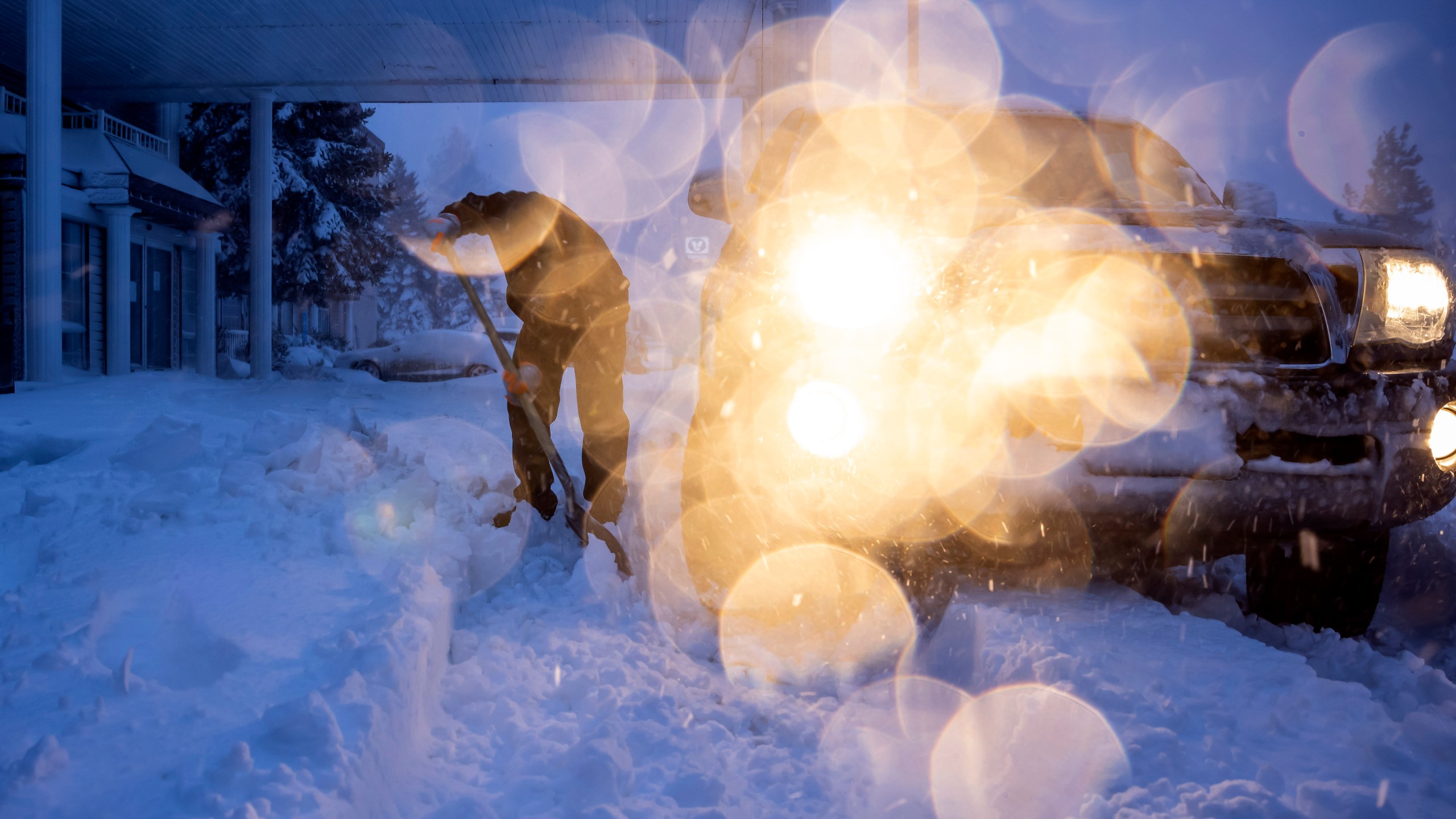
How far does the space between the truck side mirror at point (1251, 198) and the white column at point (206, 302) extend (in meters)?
16.9

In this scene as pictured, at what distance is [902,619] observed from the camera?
276 centimetres

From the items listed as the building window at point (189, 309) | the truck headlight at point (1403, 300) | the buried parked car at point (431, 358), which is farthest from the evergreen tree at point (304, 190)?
the truck headlight at point (1403, 300)

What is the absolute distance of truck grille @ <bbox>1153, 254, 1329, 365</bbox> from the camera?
2352 mm

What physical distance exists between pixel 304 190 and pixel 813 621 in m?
20.5

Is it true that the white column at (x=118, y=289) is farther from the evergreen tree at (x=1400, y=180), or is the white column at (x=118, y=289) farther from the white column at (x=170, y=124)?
the evergreen tree at (x=1400, y=180)

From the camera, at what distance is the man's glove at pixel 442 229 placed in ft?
12.3

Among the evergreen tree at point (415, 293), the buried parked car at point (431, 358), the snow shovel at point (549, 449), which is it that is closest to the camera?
the snow shovel at point (549, 449)

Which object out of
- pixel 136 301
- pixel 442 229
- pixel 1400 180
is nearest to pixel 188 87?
pixel 136 301

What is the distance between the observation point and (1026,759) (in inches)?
72.6

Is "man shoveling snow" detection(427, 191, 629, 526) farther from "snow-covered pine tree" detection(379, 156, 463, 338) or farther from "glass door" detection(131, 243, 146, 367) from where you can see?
"snow-covered pine tree" detection(379, 156, 463, 338)

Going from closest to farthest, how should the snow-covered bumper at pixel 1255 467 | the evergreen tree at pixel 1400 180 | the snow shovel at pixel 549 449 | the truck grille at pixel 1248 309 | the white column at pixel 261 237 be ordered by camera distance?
1. the snow-covered bumper at pixel 1255 467
2. the truck grille at pixel 1248 309
3. the snow shovel at pixel 549 449
4. the white column at pixel 261 237
5. the evergreen tree at pixel 1400 180

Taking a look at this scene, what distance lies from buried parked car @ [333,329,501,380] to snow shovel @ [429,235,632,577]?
13.3 meters

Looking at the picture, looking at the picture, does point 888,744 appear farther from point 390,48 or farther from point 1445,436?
point 390,48

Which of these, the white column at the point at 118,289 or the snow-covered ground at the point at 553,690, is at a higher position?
the white column at the point at 118,289
